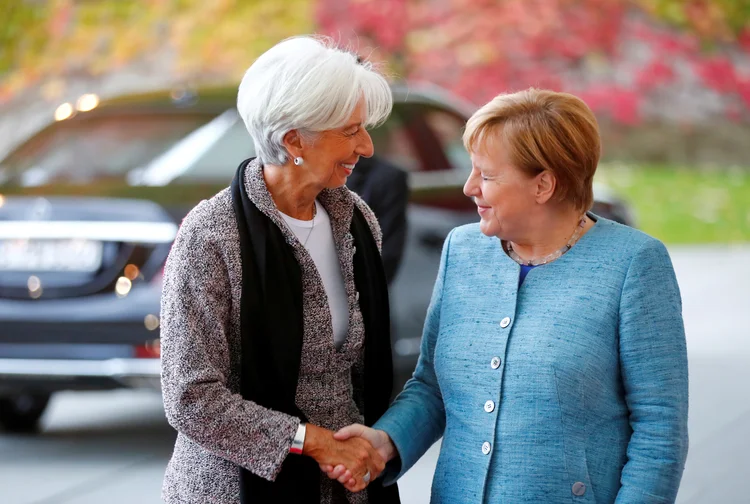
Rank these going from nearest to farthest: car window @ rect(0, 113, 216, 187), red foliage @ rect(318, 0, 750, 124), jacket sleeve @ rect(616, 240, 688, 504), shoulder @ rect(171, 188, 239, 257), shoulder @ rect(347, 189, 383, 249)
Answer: jacket sleeve @ rect(616, 240, 688, 504), shoulder @ rect(171, 188, 239, 257), shoulder @ rect(347, 189, 383, 249), car window @ rect(0, 113, 216, 187), red foliage @ rect(318, 0, 750, 124)

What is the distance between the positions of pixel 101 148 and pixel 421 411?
400cm

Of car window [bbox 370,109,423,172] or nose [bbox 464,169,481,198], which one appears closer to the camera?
nose [bbox 464,169,481,198]

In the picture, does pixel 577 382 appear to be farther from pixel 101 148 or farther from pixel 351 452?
pixel 101 148

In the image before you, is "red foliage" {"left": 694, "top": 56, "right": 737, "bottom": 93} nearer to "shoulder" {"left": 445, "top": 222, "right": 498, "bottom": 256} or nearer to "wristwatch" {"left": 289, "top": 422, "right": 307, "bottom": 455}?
"shoulder" {"left": 445, "top": 222, "right": 498, "bottom": 256}

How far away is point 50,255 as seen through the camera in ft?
18.1

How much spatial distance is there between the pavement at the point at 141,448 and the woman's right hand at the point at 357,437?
101 inches

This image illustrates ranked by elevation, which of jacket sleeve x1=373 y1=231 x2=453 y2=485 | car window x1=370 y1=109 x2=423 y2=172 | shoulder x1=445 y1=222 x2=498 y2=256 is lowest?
jacket sleeve x1=373 y1=231 x2=453 y2=485

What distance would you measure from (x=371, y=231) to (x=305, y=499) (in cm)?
67

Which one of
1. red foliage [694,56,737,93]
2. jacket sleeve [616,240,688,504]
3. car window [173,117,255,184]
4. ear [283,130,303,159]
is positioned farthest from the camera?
red foliage [694,56,737,93]

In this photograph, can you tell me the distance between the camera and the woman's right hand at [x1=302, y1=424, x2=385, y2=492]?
2.64 metres

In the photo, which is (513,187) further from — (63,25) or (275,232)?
(63,25)

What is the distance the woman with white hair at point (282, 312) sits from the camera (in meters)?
2.54

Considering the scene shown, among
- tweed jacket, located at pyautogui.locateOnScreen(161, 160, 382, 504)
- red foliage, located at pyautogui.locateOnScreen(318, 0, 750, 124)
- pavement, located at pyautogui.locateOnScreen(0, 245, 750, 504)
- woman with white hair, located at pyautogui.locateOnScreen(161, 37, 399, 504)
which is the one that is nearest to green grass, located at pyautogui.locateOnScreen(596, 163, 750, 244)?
red foliage, located at pyautogui.locateOnScreen(318, 0, 750, 124)

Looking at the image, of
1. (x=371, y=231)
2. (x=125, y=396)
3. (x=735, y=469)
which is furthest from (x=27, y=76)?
(x=371, y=231)
